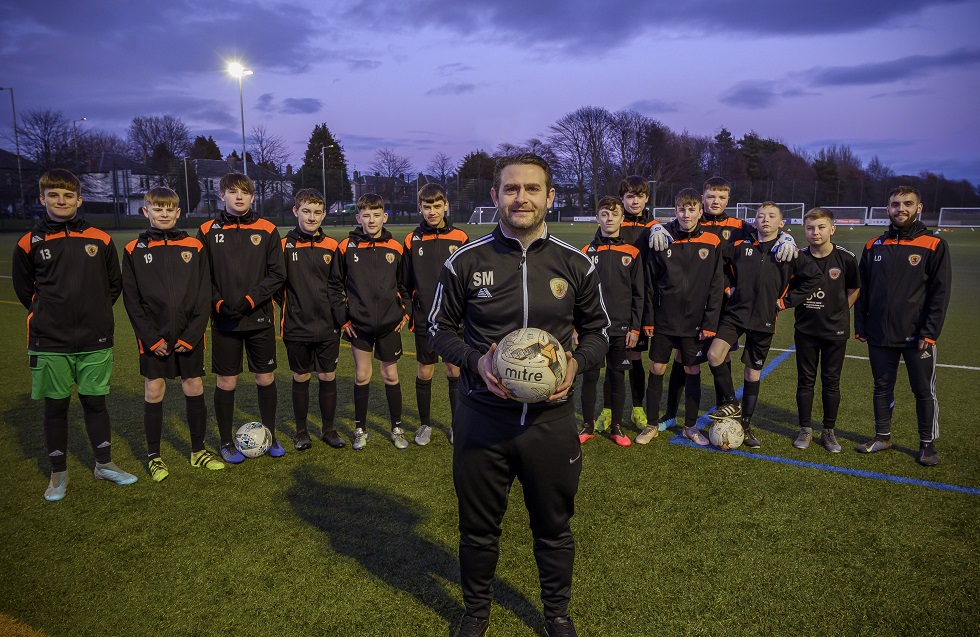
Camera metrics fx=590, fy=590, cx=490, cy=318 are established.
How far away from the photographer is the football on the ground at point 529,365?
8.31ft

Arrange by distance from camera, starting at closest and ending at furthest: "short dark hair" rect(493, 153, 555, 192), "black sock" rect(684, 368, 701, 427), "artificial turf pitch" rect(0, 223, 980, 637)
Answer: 1. "short dark hair" rect(493, 153, 555, 192)
2. "artificial turf pitch" rect(0, 223, 980, 637)
3. "black sock" rect(684, 368, 701, 427)

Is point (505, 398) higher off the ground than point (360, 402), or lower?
higher

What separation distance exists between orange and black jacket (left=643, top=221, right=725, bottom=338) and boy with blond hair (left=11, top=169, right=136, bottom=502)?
15.8 feet

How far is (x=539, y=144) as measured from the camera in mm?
68438

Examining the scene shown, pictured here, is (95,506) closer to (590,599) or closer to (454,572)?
(454,572)

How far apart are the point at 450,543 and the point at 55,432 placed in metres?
3.21

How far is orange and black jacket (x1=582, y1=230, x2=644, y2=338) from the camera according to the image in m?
5.58

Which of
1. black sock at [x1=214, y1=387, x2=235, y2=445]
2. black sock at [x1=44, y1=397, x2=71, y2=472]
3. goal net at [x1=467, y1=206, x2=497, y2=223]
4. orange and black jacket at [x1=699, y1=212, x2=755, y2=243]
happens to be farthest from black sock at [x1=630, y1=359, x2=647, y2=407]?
goal net at [x1=467, y1=206, x2=497, y2=223]

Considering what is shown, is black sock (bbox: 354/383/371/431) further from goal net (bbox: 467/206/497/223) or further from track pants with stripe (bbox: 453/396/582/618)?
goal net (bbox: 467/206/497/223)

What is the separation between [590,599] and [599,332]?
1.55 m

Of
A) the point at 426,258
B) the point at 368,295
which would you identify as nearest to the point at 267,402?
the point at 368,295

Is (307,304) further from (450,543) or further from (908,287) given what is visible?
(908,287)

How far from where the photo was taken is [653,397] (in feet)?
19.1

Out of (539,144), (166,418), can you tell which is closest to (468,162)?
(539,144)
